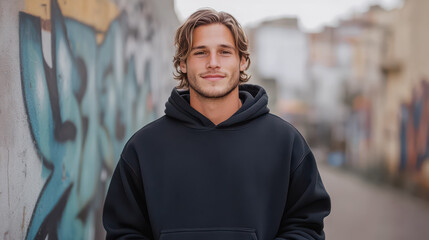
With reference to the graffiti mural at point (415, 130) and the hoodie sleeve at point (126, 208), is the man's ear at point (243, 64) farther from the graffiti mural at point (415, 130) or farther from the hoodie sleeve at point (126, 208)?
the graffiti mural at point (415, 130)

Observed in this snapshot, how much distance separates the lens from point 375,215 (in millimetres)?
8125

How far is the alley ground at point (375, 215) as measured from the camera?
659 centimetres

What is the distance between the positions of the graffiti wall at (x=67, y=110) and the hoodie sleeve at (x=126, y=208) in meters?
0.38

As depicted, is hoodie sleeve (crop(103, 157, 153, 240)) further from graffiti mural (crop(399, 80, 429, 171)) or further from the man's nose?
graffiti mural (crop(399, 80, 429, 171))

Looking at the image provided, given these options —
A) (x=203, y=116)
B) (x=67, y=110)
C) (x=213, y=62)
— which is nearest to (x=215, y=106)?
(x=203, y=116)

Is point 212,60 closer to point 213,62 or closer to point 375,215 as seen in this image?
point 213,62

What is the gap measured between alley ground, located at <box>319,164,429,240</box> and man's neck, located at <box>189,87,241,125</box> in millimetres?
4789

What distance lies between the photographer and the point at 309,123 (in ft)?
59.2

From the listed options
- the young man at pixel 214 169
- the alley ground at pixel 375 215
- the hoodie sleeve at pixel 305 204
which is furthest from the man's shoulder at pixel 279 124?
the alley ground at pixel 375 215

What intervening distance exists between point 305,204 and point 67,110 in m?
1.41

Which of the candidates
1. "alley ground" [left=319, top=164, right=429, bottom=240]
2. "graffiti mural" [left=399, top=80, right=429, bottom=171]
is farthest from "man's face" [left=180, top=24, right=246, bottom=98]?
"graffiti mural" [left=399, top=80, right=429, bottom=171]

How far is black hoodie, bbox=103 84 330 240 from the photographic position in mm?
1981

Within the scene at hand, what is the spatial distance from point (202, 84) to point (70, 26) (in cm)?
106

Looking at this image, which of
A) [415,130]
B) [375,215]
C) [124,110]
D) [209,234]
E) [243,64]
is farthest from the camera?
[415,130]
